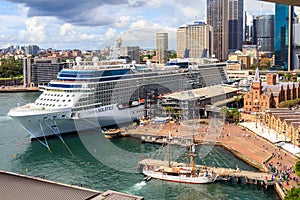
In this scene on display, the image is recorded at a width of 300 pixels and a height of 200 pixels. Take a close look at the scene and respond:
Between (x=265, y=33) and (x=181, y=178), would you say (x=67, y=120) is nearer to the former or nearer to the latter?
(x=181, y=178)

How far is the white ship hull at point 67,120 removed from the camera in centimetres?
1469

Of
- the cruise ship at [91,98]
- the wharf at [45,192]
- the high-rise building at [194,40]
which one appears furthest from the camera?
the high-rise building at [194,40]

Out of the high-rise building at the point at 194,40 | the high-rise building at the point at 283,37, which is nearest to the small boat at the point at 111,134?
the high-rise building at the point at 194,40

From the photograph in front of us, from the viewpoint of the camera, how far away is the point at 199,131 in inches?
623

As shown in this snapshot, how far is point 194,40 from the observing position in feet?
149

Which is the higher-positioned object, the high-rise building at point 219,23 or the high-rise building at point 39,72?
the high-rise building at point 219,23

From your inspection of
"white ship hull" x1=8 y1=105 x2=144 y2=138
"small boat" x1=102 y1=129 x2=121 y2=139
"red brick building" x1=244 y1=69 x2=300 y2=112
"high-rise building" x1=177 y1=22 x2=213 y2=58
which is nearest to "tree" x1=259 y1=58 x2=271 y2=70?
"high-rise building" x1=177 y1=22 x2=213 y2=58

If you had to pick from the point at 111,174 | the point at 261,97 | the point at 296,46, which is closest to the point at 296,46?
the point at 296,46

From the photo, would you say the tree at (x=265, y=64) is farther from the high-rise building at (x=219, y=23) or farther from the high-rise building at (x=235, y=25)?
the high-rise building at (x=235, y=25)

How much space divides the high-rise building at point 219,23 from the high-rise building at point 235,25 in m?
3.48

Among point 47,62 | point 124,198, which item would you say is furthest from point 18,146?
point 47,62

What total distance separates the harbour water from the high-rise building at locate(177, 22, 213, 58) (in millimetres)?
23610

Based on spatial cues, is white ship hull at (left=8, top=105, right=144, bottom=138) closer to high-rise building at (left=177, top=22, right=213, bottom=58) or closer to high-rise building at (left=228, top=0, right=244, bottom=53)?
high-rise building at (left=177, top=22, right=213, bottom=58)

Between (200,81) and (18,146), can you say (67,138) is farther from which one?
(200,81)
